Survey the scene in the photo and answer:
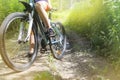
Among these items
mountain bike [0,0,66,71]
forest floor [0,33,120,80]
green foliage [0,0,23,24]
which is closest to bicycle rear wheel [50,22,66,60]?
mountain bike [0,0,66,71]

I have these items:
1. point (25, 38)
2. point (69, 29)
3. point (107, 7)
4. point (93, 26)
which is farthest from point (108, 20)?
point (69, 29)

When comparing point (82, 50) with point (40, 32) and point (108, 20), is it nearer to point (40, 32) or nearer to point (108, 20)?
point (108, 20)

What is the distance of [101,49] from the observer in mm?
6383

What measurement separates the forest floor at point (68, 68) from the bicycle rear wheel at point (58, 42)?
119 mm

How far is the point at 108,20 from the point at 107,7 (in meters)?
0.31

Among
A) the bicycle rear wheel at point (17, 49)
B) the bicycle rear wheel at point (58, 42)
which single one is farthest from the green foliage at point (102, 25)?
the bicycle rear wheel at point (17, 49)

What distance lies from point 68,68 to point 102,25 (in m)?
1.35

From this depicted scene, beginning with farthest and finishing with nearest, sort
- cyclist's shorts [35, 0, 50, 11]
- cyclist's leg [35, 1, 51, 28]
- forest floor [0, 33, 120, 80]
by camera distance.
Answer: cyclist's shorts [35, 0, 50, 11] → cyclist's leg [35, 1, 51, 28] → forest floor [0, 33, 120, 80]

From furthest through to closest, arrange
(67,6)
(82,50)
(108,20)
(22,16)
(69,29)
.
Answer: (67,6)
(69,29)
(82,50)
(108,20)
(22,16)

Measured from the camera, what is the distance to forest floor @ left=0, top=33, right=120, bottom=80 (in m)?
4.99

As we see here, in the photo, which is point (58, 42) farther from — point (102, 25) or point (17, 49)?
point (17, 49)

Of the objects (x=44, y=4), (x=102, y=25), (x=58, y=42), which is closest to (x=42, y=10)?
(x=44, y=4)

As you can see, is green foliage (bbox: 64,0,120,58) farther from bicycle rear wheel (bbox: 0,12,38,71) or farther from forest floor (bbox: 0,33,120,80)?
bicycle rear wheel (bbox: 0,12,38,71)

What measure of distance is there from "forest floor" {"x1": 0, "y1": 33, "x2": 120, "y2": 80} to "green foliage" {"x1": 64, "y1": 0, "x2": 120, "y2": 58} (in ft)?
0.82
